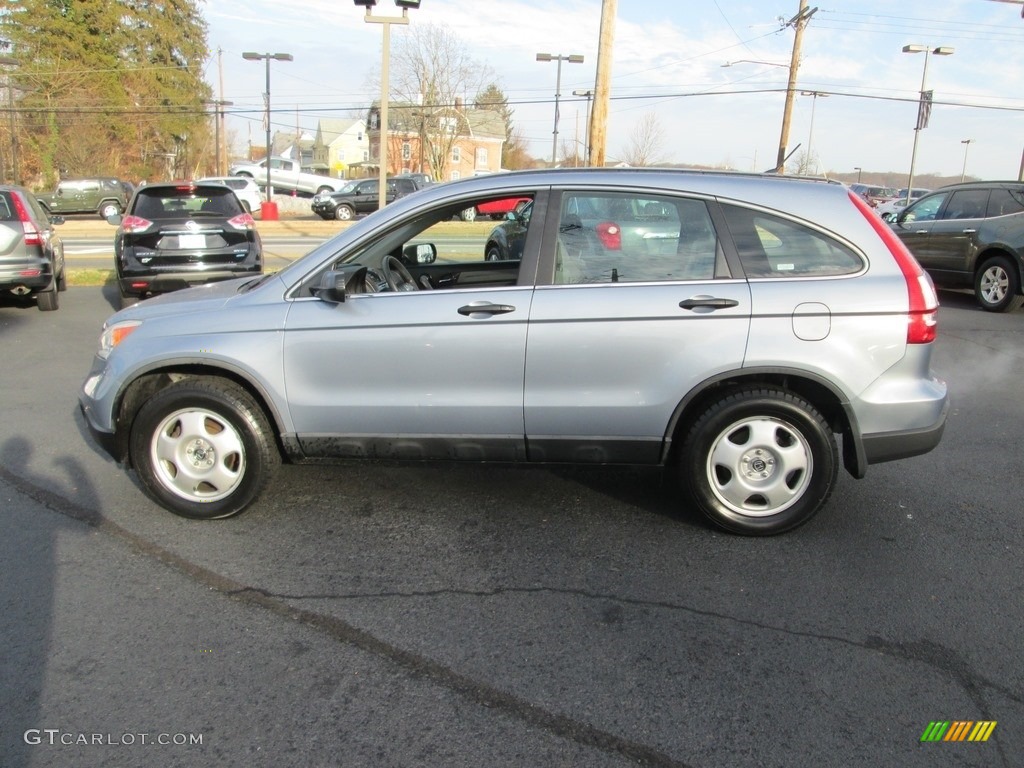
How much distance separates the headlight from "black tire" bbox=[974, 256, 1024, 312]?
1084 cm

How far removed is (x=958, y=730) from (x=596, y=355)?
203 centimetres

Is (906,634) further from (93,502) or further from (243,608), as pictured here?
(93,502)

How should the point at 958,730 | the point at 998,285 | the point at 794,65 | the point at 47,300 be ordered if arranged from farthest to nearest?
the point at 794,65 < the point at 998,285 < the point at 47,300 < the point at 958,730

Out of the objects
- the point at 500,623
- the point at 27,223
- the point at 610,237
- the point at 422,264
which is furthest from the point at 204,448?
the point at 27,223

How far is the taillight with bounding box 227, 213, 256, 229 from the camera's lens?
9.38 meters

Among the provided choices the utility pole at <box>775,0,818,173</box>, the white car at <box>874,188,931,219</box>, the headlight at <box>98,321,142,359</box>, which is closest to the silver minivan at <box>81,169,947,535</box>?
the headlight at <box>98,321,142,359</box>

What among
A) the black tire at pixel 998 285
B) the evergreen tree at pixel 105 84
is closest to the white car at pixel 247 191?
the evergreen tree at pixel 105 84

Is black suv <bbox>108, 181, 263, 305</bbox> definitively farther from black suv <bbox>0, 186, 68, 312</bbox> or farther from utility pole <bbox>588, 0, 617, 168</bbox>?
utility pole <bbox>588, 0, 617, 168</bbox>

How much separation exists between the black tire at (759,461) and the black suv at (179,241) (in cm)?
712

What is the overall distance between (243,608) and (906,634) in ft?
8.84

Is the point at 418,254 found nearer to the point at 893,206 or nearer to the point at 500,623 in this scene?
the point at 500,623

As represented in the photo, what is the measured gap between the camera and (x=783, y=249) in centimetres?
376

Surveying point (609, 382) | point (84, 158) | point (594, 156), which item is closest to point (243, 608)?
point (609, 382)

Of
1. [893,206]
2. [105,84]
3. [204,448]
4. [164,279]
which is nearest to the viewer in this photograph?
[204,448]
